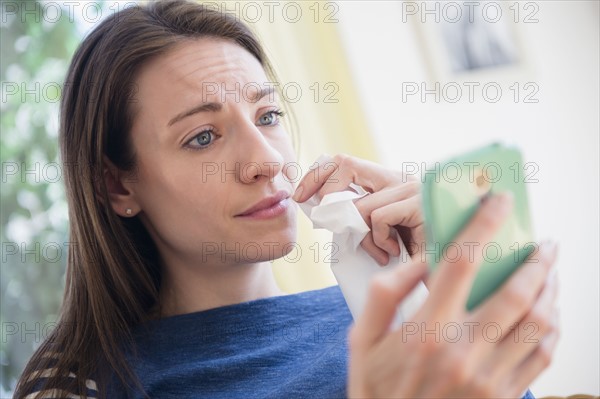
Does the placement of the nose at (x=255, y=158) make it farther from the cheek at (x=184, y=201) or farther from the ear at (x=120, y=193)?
the ear at (x=120, y=193)

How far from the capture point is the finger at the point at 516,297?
1.99 ft

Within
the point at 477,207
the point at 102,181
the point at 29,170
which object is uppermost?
the point at 477,207

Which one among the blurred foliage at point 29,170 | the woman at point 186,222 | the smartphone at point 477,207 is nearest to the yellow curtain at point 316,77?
the blurred foliage at point 29,170

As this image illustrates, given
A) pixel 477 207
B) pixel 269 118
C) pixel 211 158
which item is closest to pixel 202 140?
pixel 211 158

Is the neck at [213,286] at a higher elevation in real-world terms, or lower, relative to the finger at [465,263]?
lower

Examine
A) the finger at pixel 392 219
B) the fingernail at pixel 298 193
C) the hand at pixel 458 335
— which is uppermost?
the hand at pixel 458 335

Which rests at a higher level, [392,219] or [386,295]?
[386,295]

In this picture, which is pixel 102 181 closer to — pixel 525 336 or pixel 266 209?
pixel 266 209

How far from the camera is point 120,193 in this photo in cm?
129

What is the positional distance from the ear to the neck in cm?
14

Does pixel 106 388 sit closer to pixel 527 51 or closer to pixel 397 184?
pixel 397 184

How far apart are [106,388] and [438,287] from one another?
2.53 ft

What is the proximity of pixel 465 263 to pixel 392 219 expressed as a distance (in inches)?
19.5

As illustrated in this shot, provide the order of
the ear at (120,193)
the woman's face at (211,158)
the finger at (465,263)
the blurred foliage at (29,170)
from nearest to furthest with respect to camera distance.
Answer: the finger at (465,263), the woman's face at (211,158), the ear at (120,193), the blurred foliage at (29,170)
